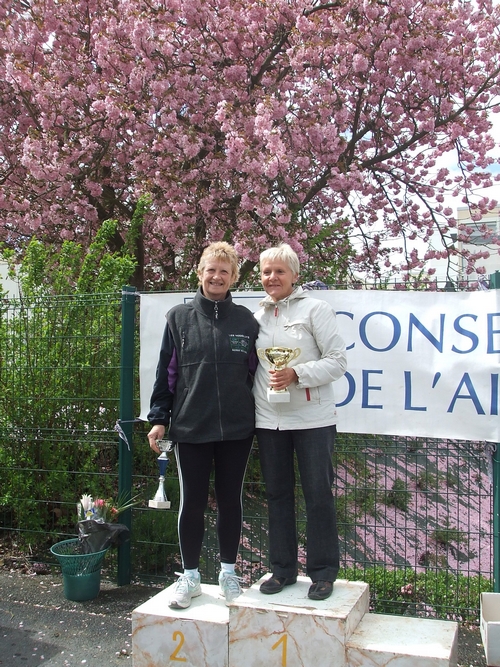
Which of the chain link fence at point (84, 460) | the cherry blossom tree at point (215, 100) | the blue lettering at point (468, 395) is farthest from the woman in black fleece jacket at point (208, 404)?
the cherry blossom tree at point (215, 100)

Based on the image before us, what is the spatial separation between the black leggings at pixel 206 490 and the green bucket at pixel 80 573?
43.5 inches

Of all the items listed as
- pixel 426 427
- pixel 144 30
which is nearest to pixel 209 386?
pixel 426 427

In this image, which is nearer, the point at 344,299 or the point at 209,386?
the point at 209,386

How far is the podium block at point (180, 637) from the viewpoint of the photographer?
10.1 ft

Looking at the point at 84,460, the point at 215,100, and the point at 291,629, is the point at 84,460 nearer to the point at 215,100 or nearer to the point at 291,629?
the point at 291,629

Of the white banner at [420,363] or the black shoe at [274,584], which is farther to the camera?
the white banner at [420,363]

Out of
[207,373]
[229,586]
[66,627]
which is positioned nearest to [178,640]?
[229,586]

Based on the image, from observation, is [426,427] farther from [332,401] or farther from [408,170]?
[408,170]

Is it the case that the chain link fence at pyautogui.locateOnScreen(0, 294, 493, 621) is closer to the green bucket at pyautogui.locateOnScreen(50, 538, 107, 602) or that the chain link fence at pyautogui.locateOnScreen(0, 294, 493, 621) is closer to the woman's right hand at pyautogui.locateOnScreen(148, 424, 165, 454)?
the green bucket at pyautogui.locateOnScreen(50, 538, 107, 602)

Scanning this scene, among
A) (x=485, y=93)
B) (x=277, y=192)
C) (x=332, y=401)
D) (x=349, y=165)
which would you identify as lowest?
(x=332, y=401)

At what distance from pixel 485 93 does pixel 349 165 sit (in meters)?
2.18

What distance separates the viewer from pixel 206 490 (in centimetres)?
329

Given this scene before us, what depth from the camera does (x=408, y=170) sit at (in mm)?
10031

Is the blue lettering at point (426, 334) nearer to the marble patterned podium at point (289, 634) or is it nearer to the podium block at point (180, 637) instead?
the marble patterned podium at point (289, 634)
